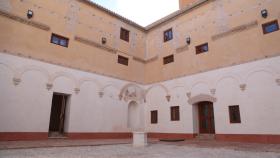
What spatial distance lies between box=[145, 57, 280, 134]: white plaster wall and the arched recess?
3.14 ft

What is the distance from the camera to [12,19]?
9.20m

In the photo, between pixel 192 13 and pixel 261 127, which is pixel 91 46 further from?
pixel 261 127

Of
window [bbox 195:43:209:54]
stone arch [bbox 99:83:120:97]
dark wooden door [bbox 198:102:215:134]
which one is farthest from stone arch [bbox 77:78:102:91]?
window [bbox 195:43:209:54]

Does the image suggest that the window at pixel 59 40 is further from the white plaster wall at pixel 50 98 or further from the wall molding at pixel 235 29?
the wall molding at pixel 235 29

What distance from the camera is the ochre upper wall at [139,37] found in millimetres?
9336

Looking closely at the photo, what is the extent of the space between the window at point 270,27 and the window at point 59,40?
10.1 meters

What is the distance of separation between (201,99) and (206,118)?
1152 millimetres

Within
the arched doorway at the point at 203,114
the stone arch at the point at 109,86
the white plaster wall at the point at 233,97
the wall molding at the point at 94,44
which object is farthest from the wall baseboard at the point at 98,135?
the wall molding at the point at 94,44

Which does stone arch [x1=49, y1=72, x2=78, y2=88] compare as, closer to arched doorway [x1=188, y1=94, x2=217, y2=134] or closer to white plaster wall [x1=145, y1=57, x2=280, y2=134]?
white plaster wall [x1=145, y1=57, x2=280, y2=134]

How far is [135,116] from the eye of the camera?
13.9 m

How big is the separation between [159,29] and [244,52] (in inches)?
259

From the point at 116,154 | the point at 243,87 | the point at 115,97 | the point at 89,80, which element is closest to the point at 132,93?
the point at 115,97

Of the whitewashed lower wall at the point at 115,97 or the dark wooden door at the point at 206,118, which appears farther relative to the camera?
the dark wooden door at the point at 206,118

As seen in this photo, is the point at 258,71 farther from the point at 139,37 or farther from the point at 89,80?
the point at 89,80
